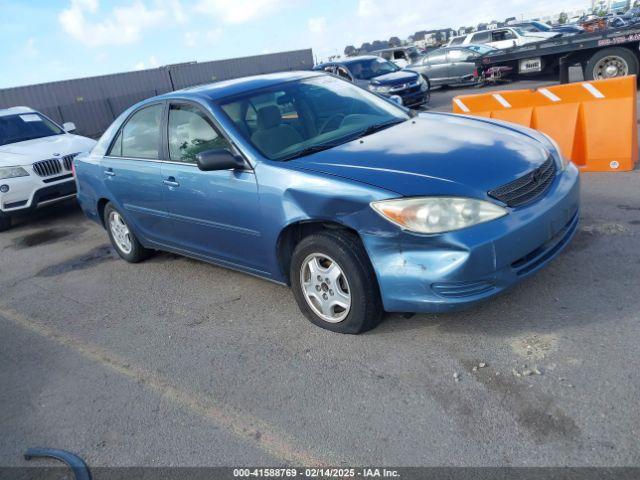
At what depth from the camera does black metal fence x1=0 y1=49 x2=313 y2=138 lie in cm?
2320

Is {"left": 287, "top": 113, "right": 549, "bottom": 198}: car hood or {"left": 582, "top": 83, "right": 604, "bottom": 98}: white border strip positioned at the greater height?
{"left": 287, "top": 113, "right": 549, "bottom": 198}: car hood

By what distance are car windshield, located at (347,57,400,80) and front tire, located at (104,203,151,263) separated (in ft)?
37.4

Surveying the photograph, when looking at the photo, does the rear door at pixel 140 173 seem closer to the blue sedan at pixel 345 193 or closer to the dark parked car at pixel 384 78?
the blue sedan at pixel 345 193

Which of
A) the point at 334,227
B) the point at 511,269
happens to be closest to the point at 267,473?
the point at 334,227

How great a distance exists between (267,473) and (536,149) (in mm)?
2740

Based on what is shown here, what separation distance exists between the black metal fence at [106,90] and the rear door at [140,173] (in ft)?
55.8

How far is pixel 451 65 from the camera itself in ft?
60.9

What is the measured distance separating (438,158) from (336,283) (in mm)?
1016

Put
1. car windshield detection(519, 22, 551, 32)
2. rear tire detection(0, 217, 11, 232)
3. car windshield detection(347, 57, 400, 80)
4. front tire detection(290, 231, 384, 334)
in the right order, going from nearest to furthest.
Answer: front tire detection(290, 231, 384, 334), rear tire detection(0, 217, 11, 232), car windshield detection(347, 57, 400, 80), car windshield detection(519, 22, 551, 32)

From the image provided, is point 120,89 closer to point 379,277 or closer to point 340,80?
point 340,80

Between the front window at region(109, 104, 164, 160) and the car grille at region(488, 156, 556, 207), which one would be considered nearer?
the car grille at region(488, 156, 556, 207)

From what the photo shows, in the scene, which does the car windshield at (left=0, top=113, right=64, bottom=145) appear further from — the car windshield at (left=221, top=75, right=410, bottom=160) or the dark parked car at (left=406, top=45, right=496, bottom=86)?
the dark parked car at (left=406, top=45, right=496, bottom=86)

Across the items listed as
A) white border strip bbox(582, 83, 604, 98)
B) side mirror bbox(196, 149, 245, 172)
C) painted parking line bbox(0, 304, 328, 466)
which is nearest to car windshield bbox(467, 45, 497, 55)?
white border strip bbox(582, 83, 604, 98)

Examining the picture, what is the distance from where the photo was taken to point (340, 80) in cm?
514
